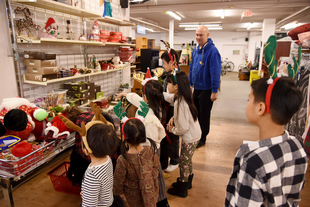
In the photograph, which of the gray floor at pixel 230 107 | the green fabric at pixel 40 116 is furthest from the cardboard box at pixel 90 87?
the gray floor at pixel 230 107

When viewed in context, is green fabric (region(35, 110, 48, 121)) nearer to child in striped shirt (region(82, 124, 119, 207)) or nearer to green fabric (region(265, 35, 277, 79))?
child in striped shirt (region(82, 124, 119, 207))

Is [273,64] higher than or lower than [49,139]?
higher

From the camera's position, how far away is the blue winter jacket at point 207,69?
9.89ft

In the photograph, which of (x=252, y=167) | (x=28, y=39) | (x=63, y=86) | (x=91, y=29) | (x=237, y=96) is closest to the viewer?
(x=252, y=167)

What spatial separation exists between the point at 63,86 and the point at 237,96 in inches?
241

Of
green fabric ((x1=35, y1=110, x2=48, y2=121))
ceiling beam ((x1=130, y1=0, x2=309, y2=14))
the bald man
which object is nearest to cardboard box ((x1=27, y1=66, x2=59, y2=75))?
green fabric ((x1=35, y1=110, x2=48, y2=121))

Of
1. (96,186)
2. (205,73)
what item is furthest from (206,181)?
(96,186)

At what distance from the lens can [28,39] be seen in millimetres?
2248

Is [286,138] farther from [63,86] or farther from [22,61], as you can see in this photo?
[63,86]

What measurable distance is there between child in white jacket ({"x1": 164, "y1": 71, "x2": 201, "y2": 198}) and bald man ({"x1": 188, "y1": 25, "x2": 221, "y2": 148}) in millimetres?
1109

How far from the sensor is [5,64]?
219 centimetres

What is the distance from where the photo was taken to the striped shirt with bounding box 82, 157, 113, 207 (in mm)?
1325

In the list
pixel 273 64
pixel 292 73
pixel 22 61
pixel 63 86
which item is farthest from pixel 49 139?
pixel 292 73

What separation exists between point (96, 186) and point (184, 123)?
98cm
